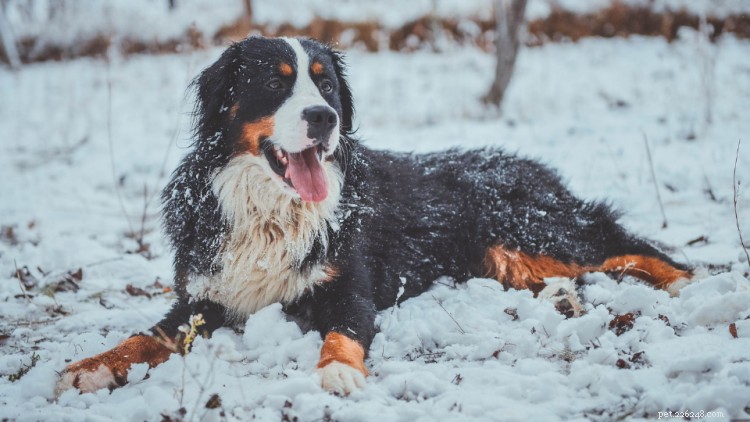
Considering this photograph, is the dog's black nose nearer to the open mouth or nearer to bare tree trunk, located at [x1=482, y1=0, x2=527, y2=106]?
the open mouth

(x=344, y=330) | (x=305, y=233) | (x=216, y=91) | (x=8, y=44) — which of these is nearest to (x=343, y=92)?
(x=216, y=91)

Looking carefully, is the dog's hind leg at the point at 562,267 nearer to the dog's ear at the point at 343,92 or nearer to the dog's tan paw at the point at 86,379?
the dog's ear at the point at 343,92

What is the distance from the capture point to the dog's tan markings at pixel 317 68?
3.44 metres

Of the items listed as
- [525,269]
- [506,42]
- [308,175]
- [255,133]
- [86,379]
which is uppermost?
[506,42]

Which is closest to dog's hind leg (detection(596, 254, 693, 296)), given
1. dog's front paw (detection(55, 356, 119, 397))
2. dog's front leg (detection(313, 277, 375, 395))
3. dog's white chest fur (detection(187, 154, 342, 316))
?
dog's front leg (detection(313, 277, 375, 395))

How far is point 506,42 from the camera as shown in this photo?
8859 millimetres

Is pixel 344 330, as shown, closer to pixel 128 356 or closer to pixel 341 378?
pixel 341 378

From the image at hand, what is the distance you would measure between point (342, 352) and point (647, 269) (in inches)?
92.6

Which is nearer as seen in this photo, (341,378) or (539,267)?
(341,378)

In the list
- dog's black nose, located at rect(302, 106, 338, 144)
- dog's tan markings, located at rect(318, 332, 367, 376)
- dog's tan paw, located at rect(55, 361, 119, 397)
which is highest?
dog's black nose, located at rect(302, 106, 338, 144)

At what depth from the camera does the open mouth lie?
3240 millimetres

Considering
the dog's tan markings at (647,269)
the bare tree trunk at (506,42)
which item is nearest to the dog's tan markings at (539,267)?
the dog's tan markings at (647,269)

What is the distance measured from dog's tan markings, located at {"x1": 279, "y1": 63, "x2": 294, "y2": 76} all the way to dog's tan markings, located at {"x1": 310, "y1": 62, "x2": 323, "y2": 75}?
152 millimetres

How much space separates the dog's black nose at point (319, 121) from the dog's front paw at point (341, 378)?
4.15 feet
